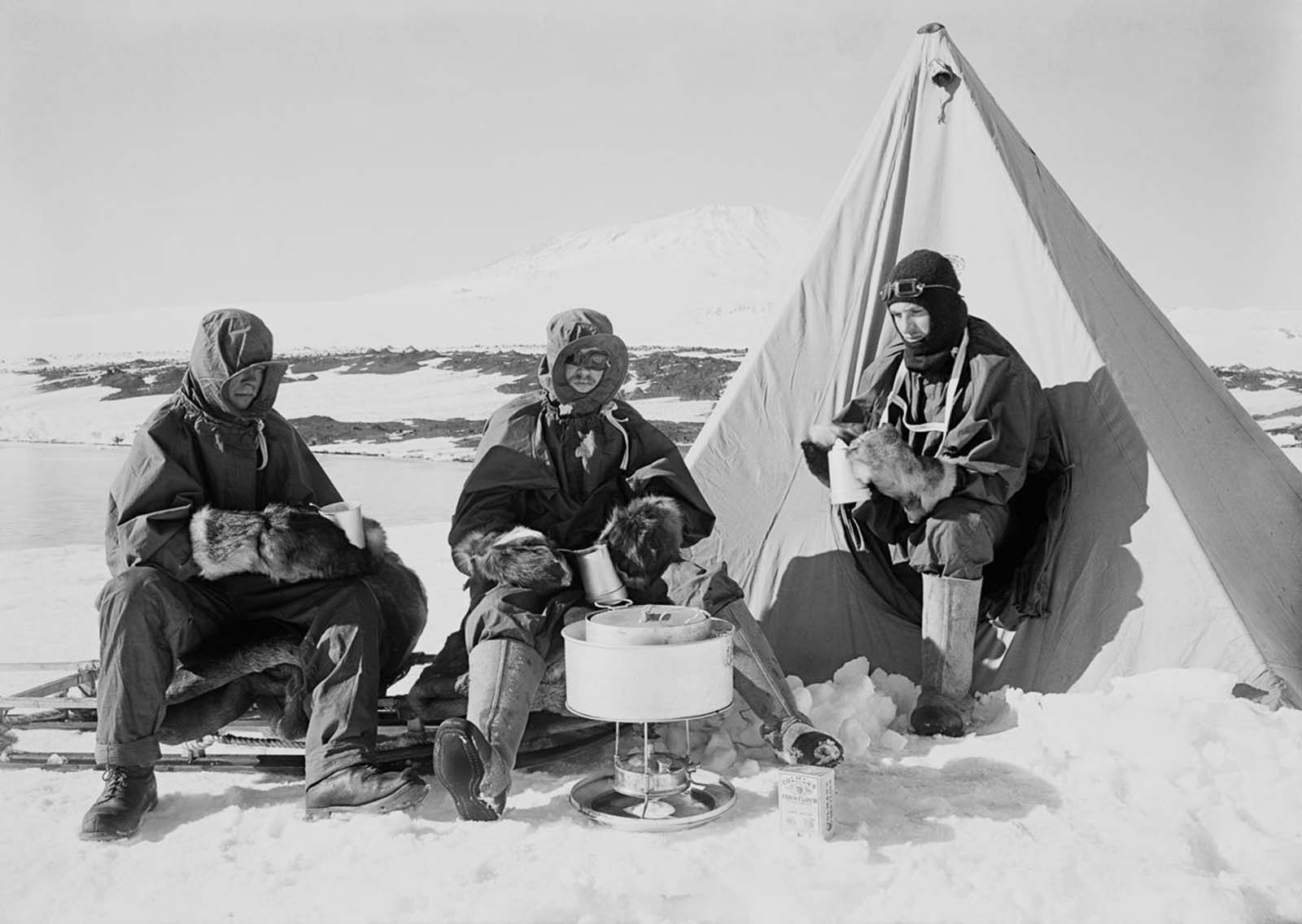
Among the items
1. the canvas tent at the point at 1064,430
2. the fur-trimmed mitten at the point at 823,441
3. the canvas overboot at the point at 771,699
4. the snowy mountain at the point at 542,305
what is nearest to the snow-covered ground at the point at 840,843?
the canvas overboot at the point at 771,699

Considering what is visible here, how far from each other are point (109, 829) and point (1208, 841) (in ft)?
8.59

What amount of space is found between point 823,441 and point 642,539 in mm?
1011

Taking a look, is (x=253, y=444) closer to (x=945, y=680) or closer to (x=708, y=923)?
(x=708, y=923)

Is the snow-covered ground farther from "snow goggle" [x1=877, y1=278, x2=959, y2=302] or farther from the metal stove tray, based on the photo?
"snow goggle" [x1=877, y1=278, x2=959, y2=302]

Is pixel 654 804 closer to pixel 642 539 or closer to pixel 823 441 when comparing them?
pixel 642 539

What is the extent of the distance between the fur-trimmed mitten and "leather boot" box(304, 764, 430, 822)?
1781mm

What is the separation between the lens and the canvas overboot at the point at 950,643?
140 inches

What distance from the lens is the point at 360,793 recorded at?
2846mm

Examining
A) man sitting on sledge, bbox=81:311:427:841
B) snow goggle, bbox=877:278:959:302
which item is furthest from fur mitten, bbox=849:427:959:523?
man sitting on sledge, bbox=81:311:427:841

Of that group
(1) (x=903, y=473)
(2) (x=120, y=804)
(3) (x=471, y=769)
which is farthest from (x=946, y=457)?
(2) (x=120, y=804)

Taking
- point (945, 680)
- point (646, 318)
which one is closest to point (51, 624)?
point (945, 680)

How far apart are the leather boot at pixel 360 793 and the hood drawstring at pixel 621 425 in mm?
1127

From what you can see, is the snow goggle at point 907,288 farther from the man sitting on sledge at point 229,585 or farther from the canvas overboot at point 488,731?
the man sitting on sledge at point 229,585

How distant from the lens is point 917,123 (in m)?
4.59
